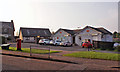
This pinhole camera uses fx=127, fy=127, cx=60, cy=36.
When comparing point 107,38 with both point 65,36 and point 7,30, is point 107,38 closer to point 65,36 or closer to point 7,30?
point 65,36

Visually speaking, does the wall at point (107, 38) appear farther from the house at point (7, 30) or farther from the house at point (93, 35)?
the house at point (7, 30)

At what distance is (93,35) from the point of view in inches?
1310

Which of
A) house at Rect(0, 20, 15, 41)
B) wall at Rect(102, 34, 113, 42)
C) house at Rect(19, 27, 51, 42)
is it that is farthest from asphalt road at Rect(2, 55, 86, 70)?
house at Rect(0, 20, 15, 41)

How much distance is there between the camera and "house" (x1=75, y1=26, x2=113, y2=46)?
32.1 metres

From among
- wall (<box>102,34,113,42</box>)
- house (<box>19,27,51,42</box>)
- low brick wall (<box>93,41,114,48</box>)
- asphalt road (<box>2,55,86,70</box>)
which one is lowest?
asphalt road (<box>2,55,86,70</box>)

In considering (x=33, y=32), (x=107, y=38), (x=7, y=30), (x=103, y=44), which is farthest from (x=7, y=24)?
(x=103, y=44)

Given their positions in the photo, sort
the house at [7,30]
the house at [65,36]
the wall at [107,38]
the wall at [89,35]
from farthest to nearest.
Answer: the house at [7,30] → the house at [65,36] → the wall at [107,38] → the wall at [89,35]

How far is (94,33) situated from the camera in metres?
33.0

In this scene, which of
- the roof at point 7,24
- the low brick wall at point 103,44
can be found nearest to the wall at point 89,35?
the low brick wall at point 103,44

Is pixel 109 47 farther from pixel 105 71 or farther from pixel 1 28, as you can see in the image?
pixel 1 28

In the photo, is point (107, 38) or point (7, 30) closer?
point (107, 38)

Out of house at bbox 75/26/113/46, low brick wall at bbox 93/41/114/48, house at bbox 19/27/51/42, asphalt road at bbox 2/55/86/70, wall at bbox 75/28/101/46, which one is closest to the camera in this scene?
asphalt road at bbox 2/55/86/70

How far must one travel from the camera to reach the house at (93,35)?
32062mm

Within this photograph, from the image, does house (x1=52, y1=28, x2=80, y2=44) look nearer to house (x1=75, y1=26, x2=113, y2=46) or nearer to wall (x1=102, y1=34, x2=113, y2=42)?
house (x1=75, y1=26, x2=113, y2=46)
